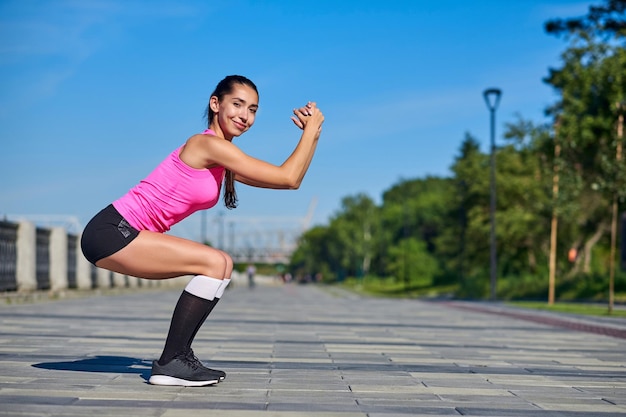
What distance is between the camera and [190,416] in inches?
164

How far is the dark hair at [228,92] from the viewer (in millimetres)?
5436

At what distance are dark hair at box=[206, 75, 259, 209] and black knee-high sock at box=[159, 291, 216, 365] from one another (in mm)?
681

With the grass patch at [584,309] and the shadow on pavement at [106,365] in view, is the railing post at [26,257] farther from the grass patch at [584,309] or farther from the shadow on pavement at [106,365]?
the shadow on pavement at [106,365]

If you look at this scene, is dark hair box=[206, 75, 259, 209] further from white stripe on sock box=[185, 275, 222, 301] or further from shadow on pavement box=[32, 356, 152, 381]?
shadow on pavement box=[32, 356, 152, 381]

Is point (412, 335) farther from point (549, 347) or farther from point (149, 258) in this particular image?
point (149, 258)

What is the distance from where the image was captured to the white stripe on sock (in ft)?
17.3

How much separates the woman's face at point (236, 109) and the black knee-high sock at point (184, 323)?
3.44ft

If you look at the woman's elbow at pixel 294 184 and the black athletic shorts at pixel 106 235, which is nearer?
the woman's elbow at pixel 294 184

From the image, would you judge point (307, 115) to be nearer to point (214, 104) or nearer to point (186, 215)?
point (214, 104)

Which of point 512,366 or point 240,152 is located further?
point 512,366

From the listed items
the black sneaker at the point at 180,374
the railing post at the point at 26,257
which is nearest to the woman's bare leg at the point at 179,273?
the black sneaker at the point at 180,374

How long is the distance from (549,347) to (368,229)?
→ 361ft

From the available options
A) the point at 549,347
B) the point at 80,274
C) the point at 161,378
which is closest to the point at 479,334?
the point at 549,347

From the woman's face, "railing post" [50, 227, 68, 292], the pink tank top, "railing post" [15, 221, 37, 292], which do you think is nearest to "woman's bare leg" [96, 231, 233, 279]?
the pink tank top
